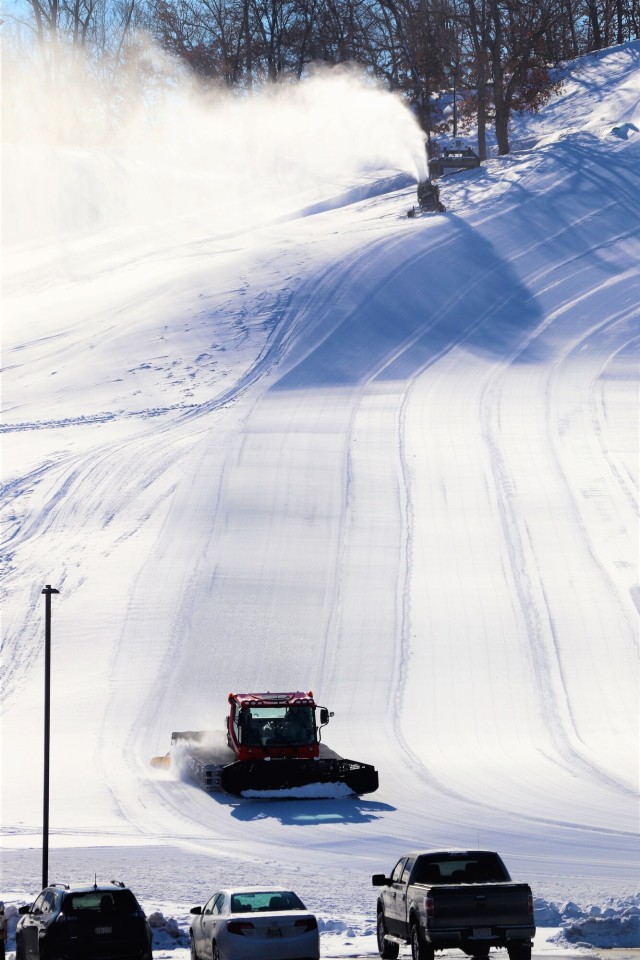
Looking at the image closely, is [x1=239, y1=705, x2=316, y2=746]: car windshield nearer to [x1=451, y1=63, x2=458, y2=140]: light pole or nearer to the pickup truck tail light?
the pickup truck tail light

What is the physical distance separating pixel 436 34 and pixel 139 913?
6891 cm

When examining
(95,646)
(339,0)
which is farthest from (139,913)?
(339,0)

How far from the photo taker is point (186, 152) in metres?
86.8

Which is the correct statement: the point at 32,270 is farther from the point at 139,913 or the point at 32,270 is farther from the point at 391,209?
the point at 139,913

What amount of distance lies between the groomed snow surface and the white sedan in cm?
151

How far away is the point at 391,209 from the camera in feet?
201

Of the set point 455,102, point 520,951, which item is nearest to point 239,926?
point 520,951

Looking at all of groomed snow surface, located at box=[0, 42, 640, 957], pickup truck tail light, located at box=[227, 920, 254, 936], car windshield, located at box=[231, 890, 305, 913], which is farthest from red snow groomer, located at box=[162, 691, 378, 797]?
pickup truck tail light, located at box=[227, 920, 254, 936]

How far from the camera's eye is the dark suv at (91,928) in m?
11.0

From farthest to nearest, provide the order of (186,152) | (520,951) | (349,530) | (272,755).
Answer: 1. (186,152)
2. (349,530)
3. (272,755)
4. (520,951)

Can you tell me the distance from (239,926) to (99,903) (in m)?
1.10

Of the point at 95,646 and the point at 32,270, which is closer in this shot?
the point at 95,646

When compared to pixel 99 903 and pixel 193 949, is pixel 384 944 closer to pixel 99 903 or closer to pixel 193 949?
pixel 193 949

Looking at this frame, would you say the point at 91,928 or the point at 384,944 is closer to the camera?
the point at 91,928
